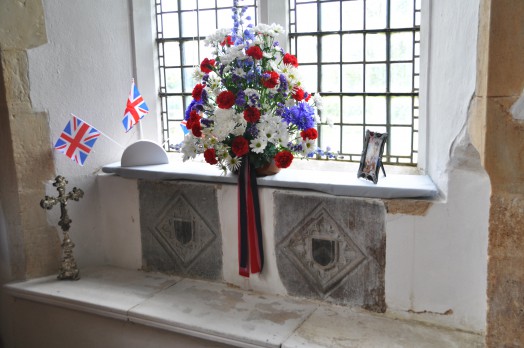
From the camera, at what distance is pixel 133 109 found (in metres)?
3.29

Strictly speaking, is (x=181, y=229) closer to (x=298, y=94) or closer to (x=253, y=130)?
(x=253, y=130)

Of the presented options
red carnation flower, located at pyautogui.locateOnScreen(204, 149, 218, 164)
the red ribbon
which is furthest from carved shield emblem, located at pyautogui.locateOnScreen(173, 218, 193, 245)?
red carnation flower, located at pyautogui.locateOnScreen(204, 149, 218, 164)

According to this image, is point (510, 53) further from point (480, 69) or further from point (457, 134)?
point (457, 134)

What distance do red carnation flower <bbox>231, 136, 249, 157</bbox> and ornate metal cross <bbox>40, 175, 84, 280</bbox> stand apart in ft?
3.42

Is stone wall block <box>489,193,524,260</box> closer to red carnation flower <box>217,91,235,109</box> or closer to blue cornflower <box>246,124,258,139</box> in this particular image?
blue cornflower <box>246,124,258,139</box>

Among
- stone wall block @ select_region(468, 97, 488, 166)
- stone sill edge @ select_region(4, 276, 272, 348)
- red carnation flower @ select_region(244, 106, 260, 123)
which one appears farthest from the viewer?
red carnation flower @ select_region(244, 106, 260, 123)

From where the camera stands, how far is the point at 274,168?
9.52 ft

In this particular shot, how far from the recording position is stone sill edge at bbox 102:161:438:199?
8.25ft

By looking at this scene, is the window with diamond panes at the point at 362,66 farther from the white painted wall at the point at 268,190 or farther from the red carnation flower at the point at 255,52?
the red carnation flower at the point at 255,52

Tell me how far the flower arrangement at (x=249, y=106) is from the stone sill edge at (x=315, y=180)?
0.11m

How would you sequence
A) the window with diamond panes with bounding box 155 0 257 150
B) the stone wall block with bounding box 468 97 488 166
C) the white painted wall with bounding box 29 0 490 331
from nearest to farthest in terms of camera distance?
the stone wall block with bounding box 468 97 488 166 < the white painted wall with bounding box 29 0 490 331 < the window with diamond panes with bounding box 155 0 257 150

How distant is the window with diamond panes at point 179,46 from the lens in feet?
11.5

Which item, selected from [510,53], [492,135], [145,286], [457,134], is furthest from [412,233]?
[145,286]

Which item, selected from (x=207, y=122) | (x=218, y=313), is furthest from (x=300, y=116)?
(x=218, y=313)
